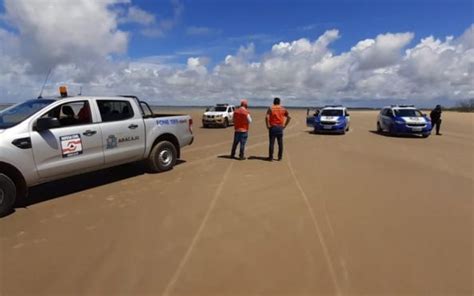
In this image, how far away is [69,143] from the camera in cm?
638

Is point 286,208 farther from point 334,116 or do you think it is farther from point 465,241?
point 334,116

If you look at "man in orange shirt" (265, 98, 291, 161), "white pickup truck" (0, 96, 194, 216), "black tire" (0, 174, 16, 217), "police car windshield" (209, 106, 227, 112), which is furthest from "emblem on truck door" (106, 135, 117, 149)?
"police car windshield" (209, 106, 227, 112)

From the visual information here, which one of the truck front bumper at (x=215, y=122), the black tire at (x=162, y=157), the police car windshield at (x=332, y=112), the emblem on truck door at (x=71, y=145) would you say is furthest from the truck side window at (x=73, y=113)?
the truck front bumper at (x=215, y=122)

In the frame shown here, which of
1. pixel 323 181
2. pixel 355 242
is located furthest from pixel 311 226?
pixel 323 181

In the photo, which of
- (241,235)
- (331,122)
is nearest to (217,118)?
(331,122)

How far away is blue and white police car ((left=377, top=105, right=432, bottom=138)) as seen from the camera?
18406 millimetres

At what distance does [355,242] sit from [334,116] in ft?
54.5

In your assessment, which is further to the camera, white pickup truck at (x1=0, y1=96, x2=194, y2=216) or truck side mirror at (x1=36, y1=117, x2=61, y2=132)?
truck side mirror at (x1=36, y1=117, x2=61, y2=132)

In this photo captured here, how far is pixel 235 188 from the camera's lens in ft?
24.0

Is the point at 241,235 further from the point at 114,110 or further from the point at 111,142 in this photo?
the point at 114,110

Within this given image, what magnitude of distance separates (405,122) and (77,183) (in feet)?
54.4

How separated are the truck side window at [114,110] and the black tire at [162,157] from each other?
1125mm

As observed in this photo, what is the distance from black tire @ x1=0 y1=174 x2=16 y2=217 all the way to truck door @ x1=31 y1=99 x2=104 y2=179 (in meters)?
0.52

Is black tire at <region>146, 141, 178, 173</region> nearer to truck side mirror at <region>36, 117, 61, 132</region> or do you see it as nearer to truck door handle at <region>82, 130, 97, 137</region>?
truck door handle at <region>82, 130, 97, 137</region>
